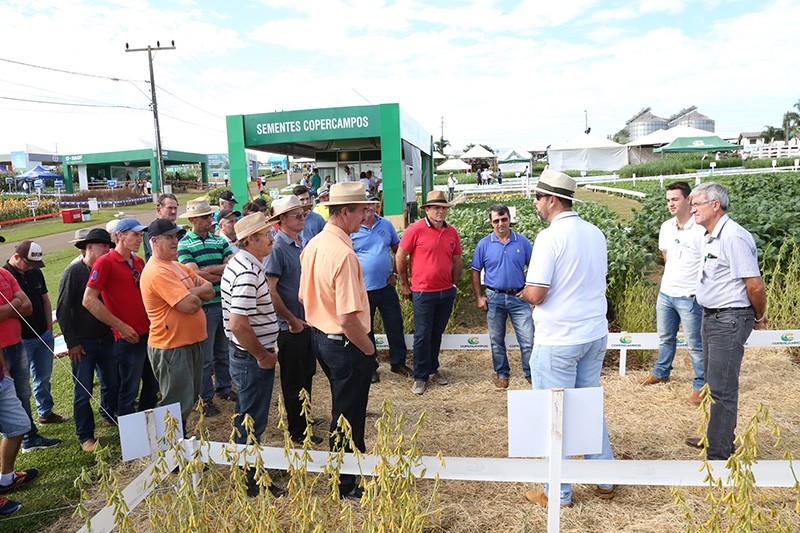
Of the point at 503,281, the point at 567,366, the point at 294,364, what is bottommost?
the point at 294,364

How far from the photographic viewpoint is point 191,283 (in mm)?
4277

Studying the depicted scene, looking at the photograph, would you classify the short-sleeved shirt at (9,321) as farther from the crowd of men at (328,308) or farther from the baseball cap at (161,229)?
the baseball cap at (161,229)

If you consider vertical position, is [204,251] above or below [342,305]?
above

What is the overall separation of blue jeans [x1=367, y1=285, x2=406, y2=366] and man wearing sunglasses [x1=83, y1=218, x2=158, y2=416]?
209 centimetres

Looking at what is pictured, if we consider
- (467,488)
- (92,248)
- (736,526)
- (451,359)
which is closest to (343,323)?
(467,488)

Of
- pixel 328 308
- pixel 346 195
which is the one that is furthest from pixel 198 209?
pixel 328 308

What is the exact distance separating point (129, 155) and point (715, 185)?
4599 cm

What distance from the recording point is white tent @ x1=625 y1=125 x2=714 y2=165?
42747mm

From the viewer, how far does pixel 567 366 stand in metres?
3.34

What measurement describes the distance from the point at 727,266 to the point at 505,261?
2.11m

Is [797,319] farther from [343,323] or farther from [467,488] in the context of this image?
[343,323]

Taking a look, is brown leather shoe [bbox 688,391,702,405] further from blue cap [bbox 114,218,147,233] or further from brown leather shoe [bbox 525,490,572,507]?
blue cap [bbox 114,218,147,233]

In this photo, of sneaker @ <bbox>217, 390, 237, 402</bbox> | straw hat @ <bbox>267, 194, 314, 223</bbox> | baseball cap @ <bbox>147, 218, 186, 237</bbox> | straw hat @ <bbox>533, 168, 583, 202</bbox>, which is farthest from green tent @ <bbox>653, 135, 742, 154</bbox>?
baseball cap @ <bbox>147, 218, 186, 237</bbox>

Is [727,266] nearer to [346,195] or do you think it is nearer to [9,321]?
[346,195]
